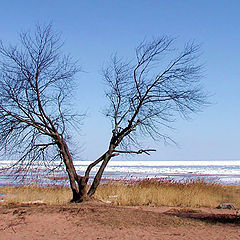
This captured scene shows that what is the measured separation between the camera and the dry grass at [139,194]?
15.0 metres

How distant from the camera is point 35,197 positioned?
15789 millimetres

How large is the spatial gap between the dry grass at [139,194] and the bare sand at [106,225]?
5.07m

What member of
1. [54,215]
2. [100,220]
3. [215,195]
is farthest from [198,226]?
[215,195]

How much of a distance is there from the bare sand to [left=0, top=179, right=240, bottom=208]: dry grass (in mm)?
5065

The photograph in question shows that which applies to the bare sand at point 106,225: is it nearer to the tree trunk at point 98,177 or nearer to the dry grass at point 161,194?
the tree trunk at point 98,177

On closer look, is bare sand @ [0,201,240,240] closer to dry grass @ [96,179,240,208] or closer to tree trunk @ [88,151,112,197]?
tree trunk @ [88,151,112,197]

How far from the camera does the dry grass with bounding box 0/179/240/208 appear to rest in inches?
592

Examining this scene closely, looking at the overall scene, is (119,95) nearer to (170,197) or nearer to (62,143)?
(62,143)

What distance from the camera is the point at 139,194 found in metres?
15.4

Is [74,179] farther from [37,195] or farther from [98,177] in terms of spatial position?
[37,195]

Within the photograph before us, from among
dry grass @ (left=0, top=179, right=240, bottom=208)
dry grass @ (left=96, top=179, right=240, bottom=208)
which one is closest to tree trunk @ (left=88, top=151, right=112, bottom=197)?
dry grass @ (left=0, top=179, right=240, bottom=208)

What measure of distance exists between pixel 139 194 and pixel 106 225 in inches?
290

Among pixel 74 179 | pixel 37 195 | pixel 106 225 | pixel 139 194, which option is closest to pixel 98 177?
pixel 74 179

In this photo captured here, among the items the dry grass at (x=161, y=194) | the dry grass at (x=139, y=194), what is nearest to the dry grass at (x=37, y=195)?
the dry grass at (x=139, y=194)
